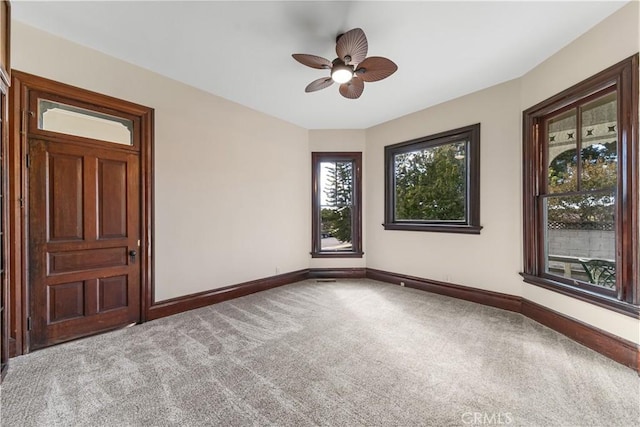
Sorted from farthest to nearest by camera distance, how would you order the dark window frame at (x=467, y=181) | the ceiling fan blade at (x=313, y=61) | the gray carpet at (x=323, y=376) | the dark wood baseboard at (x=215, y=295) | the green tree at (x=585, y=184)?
1. the dark window frame at (x=467, y=181)
2. the dark wood baseboard at (x=215, y=295)
3. the green tree at (x=585, y=184)
4. the ceiling fan blade at (x=313, y=61)
5. the gray carpet at (x=323, y=376)

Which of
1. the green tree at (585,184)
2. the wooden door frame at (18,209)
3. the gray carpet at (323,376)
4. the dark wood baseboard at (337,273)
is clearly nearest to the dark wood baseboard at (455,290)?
the dark wood baseboard at (337,273)

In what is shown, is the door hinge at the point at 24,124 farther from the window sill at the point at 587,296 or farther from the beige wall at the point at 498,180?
the window sill at the point at 587,296

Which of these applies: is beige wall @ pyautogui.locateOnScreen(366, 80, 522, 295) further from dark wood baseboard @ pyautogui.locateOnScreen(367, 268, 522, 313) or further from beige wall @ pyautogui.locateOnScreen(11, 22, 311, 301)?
beige wall @ pyautogui.locateOnScreen(11, 22, 311, 301)

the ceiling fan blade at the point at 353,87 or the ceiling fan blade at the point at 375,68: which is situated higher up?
the ceiling fan blade at the point at 375,68

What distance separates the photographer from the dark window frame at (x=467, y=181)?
3.60m

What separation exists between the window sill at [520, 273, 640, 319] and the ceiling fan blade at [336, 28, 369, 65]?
292 centimetres

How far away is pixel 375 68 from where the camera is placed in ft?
7.99

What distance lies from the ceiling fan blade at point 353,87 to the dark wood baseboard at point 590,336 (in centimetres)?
304

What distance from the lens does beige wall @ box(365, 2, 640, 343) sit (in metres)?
2.28

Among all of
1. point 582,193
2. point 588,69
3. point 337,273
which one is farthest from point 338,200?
point 588,69

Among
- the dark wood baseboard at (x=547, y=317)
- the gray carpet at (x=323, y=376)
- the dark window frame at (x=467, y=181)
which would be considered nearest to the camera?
the gray carpet at (x=323, y=376)

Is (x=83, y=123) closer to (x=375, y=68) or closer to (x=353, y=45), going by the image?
(x=353, y=45)

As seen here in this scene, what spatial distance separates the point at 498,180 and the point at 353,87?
2.23 meters

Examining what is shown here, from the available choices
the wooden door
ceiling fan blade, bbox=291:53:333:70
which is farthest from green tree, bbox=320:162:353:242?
the wooden door
